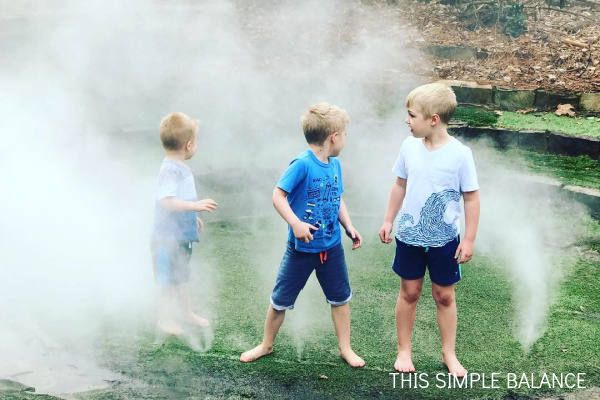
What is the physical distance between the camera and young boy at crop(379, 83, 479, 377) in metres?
2.67

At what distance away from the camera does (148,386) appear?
2.72 m

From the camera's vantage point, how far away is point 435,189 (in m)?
2.69

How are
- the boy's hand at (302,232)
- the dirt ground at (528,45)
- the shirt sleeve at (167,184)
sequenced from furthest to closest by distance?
the dirt ground at (528,45), the shirt sleeve at (167,184), the boy's hand at (302,232)

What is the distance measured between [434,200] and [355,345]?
0.86 metres

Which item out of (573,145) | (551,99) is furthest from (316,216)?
(551,99)

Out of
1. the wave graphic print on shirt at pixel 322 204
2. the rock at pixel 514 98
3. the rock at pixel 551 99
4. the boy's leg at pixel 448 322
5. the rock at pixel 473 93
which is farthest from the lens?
the rock at pixel 473 93

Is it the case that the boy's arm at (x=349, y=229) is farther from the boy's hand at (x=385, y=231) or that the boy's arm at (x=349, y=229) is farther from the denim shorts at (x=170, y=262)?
the denim shorts at (x=170, y=262)

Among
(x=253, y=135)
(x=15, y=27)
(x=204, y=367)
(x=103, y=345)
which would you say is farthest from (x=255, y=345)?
(x=15, y=27)

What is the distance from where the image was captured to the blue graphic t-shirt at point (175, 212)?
3.00 m

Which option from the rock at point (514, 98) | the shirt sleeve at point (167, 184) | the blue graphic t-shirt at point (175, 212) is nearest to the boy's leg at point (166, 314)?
the blue graphic t-shirt at point (175, 212)

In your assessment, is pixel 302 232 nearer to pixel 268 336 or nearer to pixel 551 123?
pixel 268 336

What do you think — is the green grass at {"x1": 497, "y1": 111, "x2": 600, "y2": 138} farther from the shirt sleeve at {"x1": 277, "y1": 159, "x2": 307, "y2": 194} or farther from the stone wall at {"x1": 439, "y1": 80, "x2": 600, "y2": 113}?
the shirt sleeve at {"x1": 277, "y1": 159, "x2": 307, "y2": 194}

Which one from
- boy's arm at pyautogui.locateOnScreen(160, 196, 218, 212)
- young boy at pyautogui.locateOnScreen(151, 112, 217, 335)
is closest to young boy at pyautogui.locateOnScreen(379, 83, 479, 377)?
boy's arm at pyautogui.locateOnScreen(160, 196, 218, 212)

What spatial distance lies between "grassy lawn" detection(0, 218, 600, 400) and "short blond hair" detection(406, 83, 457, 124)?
1150 mm
